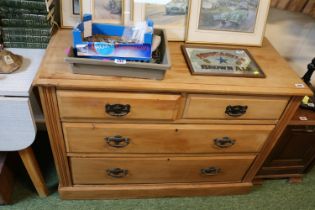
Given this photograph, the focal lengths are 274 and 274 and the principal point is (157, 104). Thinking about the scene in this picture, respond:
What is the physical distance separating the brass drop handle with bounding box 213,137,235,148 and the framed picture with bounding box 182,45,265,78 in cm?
32

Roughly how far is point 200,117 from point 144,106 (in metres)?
0.25

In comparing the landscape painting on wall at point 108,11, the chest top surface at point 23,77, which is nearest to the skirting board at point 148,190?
the chest top surface at point 23,77

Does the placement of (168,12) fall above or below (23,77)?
above

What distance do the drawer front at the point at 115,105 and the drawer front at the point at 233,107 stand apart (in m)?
0.08

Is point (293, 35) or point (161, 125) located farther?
point (293, 35)

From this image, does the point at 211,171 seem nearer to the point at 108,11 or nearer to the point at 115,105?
the point at 115,105

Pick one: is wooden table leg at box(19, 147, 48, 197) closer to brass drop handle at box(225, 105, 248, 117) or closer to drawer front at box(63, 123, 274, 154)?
drawer front at box(63, 123, 274, 154)

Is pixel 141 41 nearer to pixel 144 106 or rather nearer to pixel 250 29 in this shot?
pixel 144 106

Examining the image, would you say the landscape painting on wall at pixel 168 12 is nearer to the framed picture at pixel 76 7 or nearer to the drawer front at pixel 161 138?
the framed picture at pixel 76 7

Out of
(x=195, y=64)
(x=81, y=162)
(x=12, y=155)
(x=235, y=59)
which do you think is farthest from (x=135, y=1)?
(x=12, y=155)

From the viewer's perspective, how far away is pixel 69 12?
1.23m

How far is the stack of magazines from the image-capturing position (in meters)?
1.10

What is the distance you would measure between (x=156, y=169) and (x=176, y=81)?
21.5 inches

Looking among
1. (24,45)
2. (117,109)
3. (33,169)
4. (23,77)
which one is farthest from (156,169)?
(24,45)
